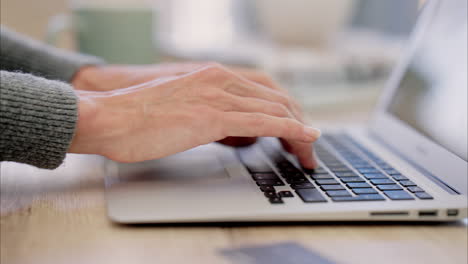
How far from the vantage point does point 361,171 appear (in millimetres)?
538

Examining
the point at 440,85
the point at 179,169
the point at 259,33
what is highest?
the point at 440,85

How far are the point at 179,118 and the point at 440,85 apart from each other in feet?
1.12

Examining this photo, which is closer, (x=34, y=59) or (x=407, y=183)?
(x=407, y=183)

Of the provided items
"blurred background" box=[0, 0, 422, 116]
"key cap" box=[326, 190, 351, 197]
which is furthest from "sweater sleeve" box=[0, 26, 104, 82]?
→ "key cap" box=[326, 190, 351, 197]

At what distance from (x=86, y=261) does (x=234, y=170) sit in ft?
0.69

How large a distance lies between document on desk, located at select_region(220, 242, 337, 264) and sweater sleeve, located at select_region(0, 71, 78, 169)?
19 centimetres

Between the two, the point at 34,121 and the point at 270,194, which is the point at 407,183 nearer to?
the point at 270,194

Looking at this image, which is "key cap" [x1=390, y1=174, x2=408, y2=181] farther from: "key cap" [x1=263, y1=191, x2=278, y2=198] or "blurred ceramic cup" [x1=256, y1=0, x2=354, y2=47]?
"blurred ceramic cup" [x1=256, y1=0, x2=354, y2=47]

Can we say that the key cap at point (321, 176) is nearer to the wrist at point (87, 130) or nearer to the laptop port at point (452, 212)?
the laptop port at point (452, 212)

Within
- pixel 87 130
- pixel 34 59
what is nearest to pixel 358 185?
pixel 87 130

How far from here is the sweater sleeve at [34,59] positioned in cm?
66

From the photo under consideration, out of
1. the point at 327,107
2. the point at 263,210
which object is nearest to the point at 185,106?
the point at 263,210

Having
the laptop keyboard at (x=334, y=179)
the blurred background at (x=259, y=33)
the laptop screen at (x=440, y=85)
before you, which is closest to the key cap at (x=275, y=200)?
the laptop keyboard at (x=334, y=179)

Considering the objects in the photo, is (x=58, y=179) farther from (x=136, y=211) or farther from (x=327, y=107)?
(x=327, y=107)
